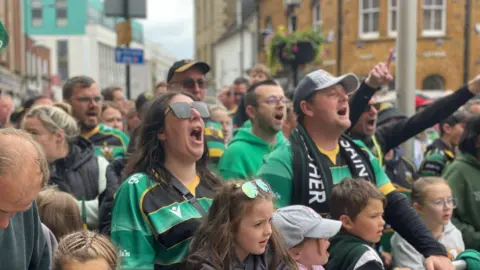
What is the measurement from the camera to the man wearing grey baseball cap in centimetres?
407

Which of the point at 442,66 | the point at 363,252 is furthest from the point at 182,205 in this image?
the point at 442,66

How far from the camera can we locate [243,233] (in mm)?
3318

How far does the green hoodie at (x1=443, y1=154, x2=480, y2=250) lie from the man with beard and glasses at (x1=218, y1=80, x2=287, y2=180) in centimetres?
137

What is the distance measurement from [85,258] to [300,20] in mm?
35833

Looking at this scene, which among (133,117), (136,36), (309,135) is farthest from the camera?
(136,36)

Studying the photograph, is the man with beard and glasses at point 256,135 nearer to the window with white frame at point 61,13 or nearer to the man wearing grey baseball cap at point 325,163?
the man wearing grey baseball cap at point 325,163

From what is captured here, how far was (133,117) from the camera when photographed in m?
8.60

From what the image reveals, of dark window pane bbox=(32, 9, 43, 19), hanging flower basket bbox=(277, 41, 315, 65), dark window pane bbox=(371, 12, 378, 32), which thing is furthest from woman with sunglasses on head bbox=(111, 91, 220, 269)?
dark window pane bbox=(32, 9, 43, 19)

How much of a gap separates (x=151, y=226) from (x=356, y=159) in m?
1.50

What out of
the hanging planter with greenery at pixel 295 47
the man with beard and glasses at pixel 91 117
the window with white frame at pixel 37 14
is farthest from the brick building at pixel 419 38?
the window with white frame at pixel 37 14

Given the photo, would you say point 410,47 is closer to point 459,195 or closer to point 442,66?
point 459,195

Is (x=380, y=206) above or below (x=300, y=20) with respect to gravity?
below

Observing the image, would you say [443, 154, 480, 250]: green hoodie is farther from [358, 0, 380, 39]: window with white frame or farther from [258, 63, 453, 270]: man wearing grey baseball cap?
[358, 0, 380, 39]: window with white frame

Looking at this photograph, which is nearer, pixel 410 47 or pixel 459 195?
pixel 459 195
